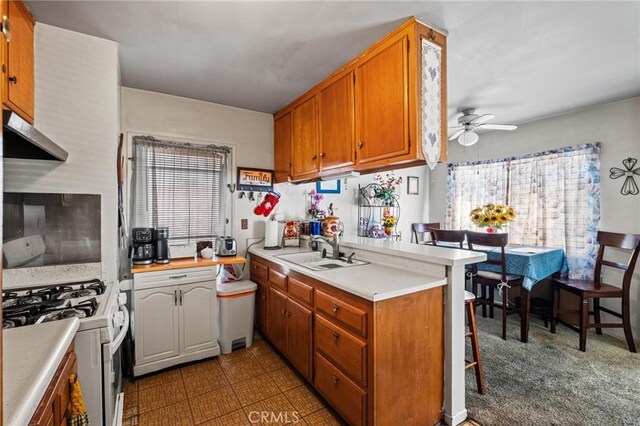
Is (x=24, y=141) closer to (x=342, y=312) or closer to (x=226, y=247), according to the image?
(x=226, y=247)

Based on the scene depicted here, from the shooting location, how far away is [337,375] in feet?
5.97

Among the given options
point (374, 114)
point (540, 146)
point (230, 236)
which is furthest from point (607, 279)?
point (230, 236)

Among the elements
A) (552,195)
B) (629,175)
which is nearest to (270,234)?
(552,195)

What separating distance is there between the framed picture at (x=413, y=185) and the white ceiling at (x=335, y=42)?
1.95 m

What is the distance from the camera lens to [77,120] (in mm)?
1951

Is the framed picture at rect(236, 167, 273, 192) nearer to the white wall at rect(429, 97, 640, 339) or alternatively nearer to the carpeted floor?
the carpeted floor

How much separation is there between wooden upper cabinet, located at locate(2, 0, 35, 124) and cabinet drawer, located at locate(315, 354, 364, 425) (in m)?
2.25

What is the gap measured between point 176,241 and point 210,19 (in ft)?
6.45

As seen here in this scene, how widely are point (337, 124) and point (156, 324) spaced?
213cm

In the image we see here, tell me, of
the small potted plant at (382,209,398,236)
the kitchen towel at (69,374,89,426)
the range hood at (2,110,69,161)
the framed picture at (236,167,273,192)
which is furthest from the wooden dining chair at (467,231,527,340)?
the range hood at (2,110,69,161)

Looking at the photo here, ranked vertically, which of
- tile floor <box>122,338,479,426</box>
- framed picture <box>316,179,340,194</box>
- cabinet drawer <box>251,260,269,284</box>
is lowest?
tile floor <box>122,338,479,426</box>

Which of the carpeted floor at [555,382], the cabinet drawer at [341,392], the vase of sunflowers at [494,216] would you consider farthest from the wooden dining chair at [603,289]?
the cabinet drawer at [341,392]

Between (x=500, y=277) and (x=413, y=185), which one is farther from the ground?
(x=413, y=185)

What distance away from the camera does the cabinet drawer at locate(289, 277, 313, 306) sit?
210cm
